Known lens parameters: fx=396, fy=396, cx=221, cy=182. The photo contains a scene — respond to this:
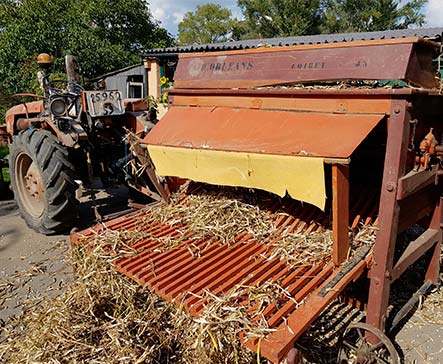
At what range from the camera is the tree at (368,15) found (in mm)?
24266

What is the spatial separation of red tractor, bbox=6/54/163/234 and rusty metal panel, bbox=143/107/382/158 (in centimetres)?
90

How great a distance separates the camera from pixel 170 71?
15.0 meters

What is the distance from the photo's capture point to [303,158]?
211 cm

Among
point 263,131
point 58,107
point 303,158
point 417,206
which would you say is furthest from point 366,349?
point 58,107

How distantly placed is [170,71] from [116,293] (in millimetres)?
13523

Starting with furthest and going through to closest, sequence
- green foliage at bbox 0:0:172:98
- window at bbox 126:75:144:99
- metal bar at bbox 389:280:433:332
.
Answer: window at bbox 126:75:144:99 < green foliage at bbox 0:0:172:98 < metal bar at bbox 389:280:433:332

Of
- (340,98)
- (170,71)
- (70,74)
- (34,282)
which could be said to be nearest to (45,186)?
(34,282)

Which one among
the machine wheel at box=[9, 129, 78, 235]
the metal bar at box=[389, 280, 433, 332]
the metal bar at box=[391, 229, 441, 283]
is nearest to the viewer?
the metal bar at box=[391, 229, 441, 283]

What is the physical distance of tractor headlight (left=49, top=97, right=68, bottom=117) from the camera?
172 inches

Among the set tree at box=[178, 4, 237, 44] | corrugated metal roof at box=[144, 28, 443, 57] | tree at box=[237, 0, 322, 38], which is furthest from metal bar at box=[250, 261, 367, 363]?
tree at box=[178, 4, 237, 44]

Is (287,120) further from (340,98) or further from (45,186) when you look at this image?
(45,186)

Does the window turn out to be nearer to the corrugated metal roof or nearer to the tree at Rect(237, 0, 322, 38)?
the corrugated metal roof

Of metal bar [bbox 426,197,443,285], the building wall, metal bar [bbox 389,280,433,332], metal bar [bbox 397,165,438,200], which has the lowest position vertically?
metal bar [bbox 389,280,433,332]

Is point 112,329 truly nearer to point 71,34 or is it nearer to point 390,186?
point 390,186
